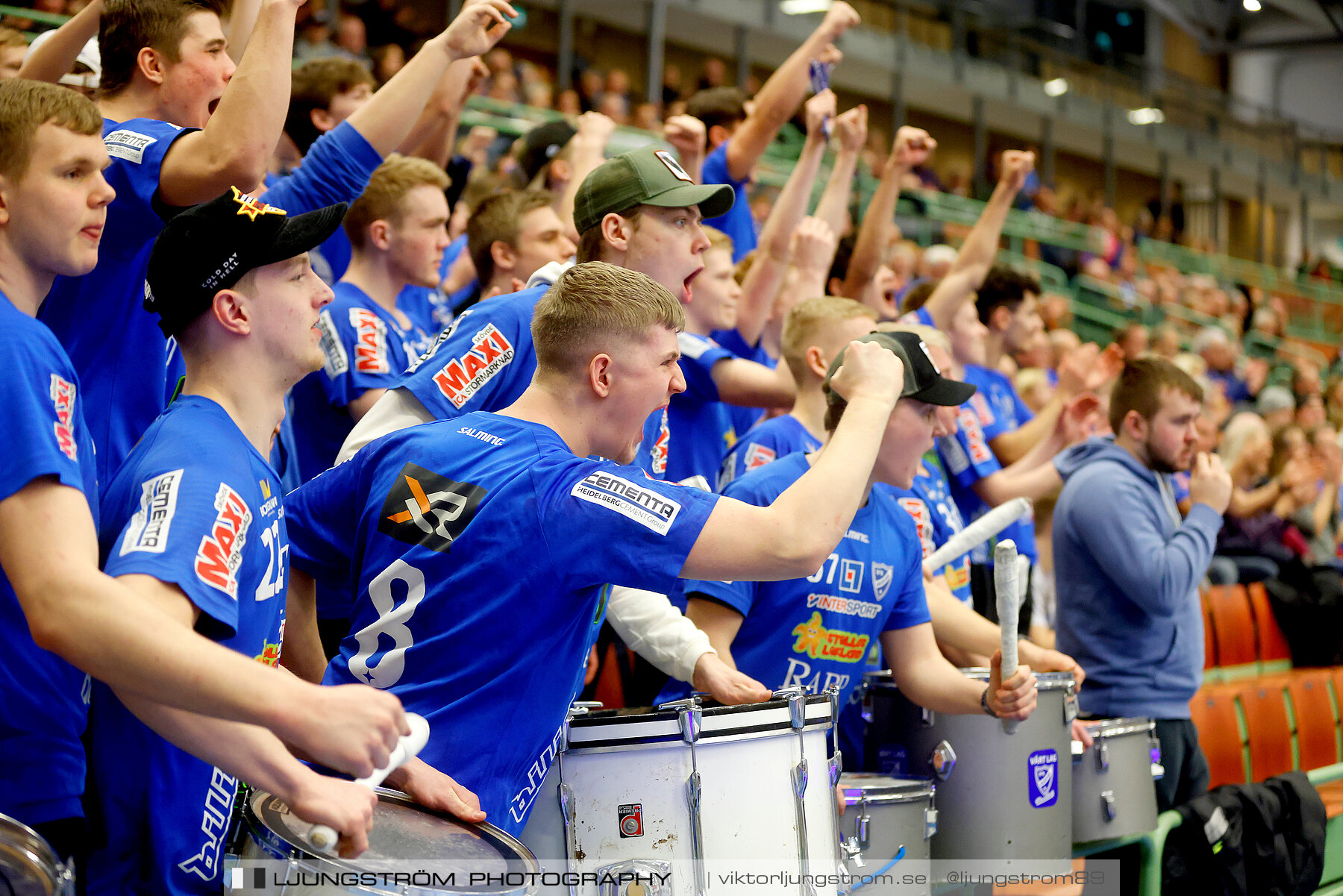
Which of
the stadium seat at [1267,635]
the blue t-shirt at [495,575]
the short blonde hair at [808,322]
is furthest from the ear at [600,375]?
the stadium seat at [1267,635]

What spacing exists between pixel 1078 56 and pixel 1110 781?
25367mm

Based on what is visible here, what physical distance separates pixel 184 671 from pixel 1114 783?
3471 millimetres

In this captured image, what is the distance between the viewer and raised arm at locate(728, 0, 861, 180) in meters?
5.45

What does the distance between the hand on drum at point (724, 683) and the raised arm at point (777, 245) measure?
7.86ft

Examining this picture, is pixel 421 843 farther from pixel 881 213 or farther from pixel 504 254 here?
pixel 881 213

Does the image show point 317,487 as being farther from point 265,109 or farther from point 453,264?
point 453,264

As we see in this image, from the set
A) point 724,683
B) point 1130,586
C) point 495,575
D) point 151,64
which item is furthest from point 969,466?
point 151,64

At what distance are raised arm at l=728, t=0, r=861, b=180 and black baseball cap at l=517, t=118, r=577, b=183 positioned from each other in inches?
34.6

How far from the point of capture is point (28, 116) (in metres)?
2.23

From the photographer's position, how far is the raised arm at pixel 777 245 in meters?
5.05

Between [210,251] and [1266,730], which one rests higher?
[210,251]

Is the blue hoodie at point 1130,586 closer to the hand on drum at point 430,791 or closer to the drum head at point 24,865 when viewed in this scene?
the hand on drum at point 430,791

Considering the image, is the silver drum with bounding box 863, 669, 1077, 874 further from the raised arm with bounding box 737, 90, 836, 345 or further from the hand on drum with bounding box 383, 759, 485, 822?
the hand on drum with bounding box 383, 759, 485, 822

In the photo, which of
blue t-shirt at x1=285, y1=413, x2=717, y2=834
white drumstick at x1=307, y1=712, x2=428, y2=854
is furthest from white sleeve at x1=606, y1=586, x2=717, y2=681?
white drumstick at x1=307, y1=712, x2=428, y2=854
